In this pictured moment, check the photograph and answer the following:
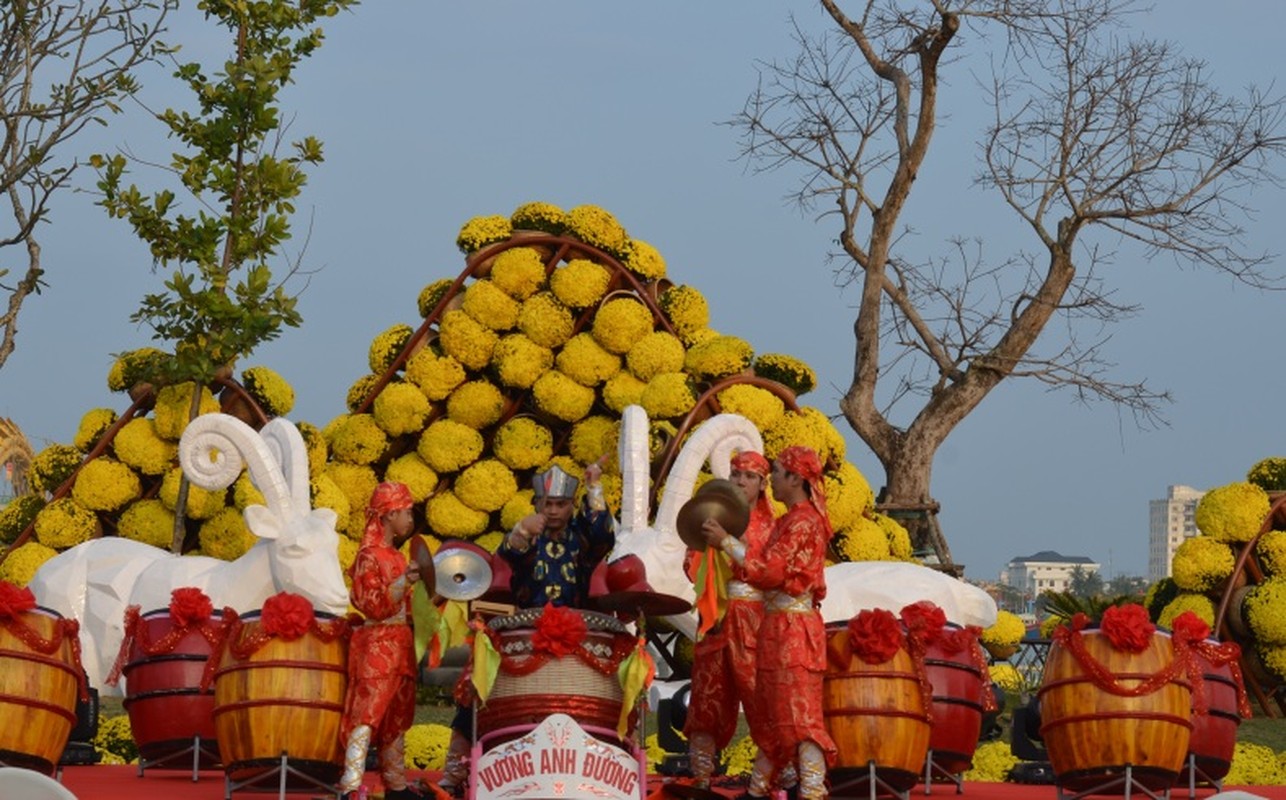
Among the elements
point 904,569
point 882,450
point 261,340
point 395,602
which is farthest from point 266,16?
point 882,450

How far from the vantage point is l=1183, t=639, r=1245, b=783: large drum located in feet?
32.7

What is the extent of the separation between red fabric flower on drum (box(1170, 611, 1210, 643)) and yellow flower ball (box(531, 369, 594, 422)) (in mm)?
5940

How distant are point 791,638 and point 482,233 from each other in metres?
7.29

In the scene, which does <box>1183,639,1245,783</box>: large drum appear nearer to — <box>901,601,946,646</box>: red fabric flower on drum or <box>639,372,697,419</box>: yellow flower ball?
<box>901,601,946,646</box>: red fabric flower on drum

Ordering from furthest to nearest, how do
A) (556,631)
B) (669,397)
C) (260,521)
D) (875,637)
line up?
1. (669,397)
2. (260,521)
3. (875,637)
4. (556,631)

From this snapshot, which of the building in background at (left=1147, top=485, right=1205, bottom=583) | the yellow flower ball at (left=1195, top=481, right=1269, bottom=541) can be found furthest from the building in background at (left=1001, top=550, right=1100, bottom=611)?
the yellow flower ball at (left=1195, top=481, right=1269, bottom=541)

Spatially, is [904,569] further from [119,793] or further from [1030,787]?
[119,793]

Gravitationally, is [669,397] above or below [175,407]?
above

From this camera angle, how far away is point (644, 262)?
15133 mm

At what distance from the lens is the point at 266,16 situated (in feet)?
48.6

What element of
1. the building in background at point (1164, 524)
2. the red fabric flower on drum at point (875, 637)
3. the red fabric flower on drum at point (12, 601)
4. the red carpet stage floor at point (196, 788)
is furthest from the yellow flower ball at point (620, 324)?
the building in background at point (1164, 524)

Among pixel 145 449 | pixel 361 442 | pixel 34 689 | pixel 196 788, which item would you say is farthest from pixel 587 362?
pixel 34 689

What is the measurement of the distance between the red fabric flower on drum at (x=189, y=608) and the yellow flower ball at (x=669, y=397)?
4.90 m

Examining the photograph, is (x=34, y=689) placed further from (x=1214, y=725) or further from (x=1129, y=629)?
(x=1214, y=725)
